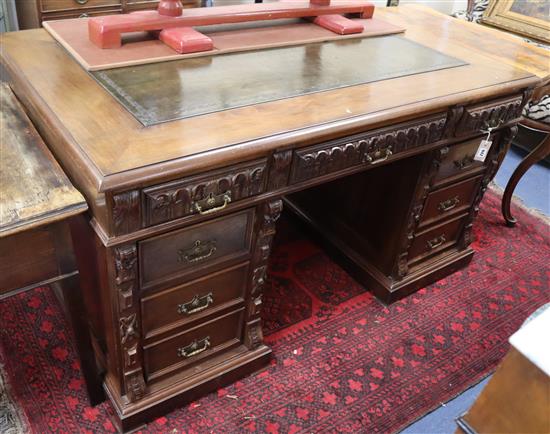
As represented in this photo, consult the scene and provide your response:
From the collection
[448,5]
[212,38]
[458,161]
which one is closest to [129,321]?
[212,38]

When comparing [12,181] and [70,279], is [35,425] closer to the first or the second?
[70,279]

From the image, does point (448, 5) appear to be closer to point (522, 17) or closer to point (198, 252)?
point (522, 17)

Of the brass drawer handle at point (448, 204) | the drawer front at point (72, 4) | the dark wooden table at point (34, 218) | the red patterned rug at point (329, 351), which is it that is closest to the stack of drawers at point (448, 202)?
the brass drawer handle at point (448, 204)

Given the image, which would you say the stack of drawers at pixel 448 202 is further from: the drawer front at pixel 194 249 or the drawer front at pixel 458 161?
the drawer front at pixel 194 249

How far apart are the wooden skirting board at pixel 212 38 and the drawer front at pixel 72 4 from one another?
3.54 feet

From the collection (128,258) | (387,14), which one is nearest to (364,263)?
(387,14)

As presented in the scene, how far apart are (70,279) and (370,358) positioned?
97 cm

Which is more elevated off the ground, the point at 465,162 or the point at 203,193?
the point at 203,193

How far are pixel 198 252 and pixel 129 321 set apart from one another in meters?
0.22

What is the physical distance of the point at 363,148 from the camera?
4.19ft

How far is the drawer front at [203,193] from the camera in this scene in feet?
3.25

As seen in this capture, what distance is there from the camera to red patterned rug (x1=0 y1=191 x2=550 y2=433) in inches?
55.9

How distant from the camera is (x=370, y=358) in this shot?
1.65 metres

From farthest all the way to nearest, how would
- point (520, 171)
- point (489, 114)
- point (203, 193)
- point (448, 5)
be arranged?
point (448, 5) → point (520, 171) → point (489, 114) → point (203, 193)
